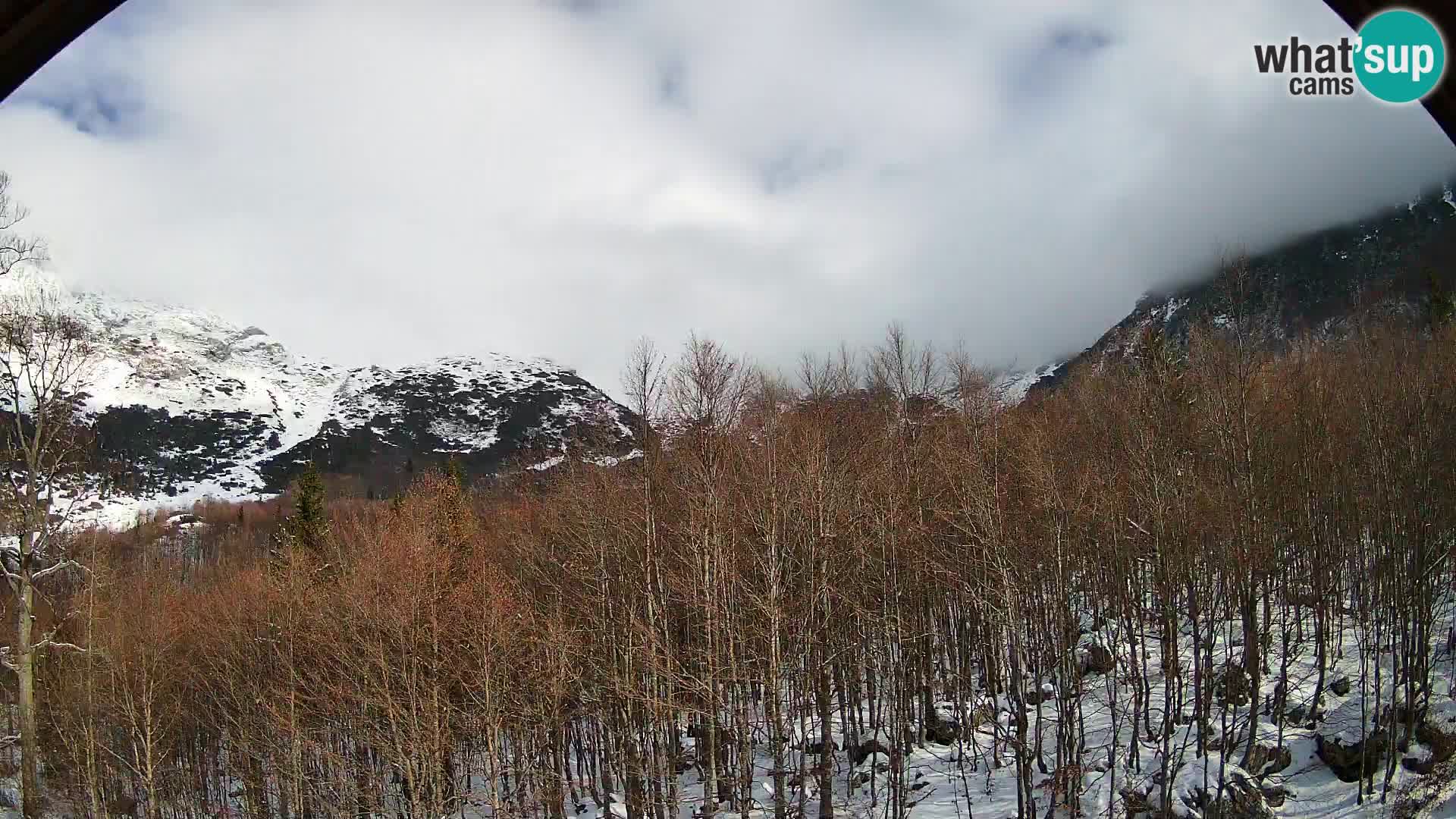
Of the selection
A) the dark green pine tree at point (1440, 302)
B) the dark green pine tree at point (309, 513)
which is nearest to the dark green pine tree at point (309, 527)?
the dark green pine tree at point (309, 513)

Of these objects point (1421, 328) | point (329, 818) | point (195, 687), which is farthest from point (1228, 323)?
point (195, 687)

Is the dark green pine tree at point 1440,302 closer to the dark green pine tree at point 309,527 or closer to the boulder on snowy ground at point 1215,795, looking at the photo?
the boulder on snowy ground at point 1215,795

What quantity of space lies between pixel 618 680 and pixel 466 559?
892 centimetres

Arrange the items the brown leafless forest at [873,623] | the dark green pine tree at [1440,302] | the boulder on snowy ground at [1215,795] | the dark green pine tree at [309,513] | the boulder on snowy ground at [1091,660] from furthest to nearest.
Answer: the dark green pine tree at [309,513], the dark green pine tree at [1440,302], the boulder on snowy ground at [1091,660], the brown leafless forest at [873,623], the boulder on snowy ground at [1215,795]

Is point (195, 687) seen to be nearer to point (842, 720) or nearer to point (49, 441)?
point (49, 441)

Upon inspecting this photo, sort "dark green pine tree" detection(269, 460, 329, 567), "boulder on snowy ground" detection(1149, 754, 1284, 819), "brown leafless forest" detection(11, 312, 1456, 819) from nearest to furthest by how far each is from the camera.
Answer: "boulder on snowy ground" detection(1149, 754, 1284, 819) → "brown leafless forest" detection(11, 312, 1456, 819) → "dark green pine tree" detection(269, 460, 329, 567)

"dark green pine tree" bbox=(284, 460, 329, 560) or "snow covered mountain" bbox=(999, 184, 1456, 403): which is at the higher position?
"snow covered mountain" bbox=(999, 184, 1456, 403)

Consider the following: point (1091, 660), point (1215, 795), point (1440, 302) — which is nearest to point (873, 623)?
point (1091, 660)

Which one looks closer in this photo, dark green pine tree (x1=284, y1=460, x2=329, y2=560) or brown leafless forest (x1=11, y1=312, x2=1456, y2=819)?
brown leafless forest (x1=11, y1=312, x2=1456, y2=819)

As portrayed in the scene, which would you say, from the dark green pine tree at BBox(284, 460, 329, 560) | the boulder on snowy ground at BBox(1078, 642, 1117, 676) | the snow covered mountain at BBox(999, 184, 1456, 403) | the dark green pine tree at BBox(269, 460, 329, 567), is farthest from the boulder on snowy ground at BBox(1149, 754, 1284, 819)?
the dark green pine tree at BBox(284, 460, 329, 560)

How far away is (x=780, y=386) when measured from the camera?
1057 inches

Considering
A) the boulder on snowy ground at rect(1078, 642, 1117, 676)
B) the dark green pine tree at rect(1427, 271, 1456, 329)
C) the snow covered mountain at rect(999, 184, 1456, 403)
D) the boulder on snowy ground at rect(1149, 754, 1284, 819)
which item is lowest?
the boulder on snowy ground at rect(1149, 754, 1284, 819)

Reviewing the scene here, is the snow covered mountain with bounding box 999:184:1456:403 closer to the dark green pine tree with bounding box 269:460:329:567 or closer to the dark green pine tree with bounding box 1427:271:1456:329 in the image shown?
the dark green pine tree with bounding box 1427:271:1456:329

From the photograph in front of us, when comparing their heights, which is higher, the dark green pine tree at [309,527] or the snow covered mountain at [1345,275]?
the snow covered mountain at [1345,275]
